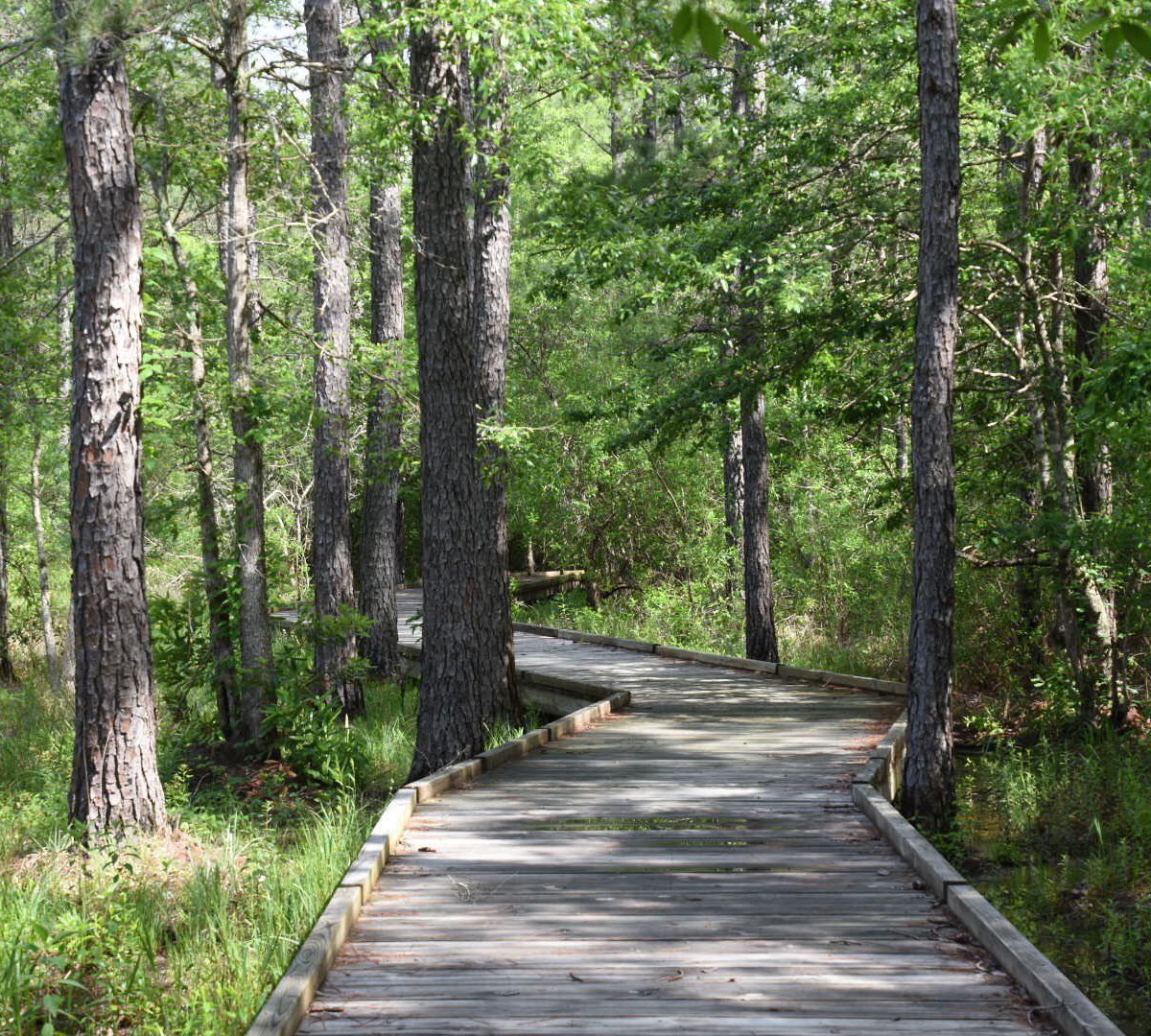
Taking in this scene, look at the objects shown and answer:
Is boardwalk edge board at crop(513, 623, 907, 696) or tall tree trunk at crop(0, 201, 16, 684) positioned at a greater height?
tall tree trunk at crop(0, 201, 16, 684)

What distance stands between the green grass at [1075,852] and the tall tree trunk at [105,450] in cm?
519

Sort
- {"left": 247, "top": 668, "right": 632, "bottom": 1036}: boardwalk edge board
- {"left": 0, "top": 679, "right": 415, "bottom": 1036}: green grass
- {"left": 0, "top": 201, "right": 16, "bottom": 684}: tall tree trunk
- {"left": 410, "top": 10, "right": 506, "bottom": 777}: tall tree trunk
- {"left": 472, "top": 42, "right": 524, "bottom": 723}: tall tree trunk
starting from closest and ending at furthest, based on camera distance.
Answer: {"left": 247, "top": 668, "right": 632, "bottom": 1036}: boardwalk edge board, {"left": 0, "top": 679, "right": 415, "bottom": 1036}: green grass, {"left": 410, "top": 10, "right": 506, "bottom": 777}: tall tree trunk, {"left": 472, "top": 42, "right": 524, "bottom": 723}: tall tree trunk, {"left": 0, "top": 201, "right": 16, "bottom": 684}: tall tree trunk

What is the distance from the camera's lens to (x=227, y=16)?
29.9 feet

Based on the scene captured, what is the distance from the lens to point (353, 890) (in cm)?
475

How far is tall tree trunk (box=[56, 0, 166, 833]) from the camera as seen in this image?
22.9 feet

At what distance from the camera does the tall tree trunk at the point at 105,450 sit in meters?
6.98

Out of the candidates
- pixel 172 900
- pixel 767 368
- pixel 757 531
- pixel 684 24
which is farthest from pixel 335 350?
pixel 684 24

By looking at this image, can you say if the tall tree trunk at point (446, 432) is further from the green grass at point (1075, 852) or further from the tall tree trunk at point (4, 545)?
the tall tree trunk at point (4, 545)

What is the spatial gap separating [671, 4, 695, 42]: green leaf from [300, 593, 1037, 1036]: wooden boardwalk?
2.83 meters

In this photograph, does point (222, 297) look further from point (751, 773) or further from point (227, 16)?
point (751, 773)

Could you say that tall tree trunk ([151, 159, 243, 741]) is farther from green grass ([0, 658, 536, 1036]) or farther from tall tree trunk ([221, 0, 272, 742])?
green grass ([0, 658, 536, 1036])

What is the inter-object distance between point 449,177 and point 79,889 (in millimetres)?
5333

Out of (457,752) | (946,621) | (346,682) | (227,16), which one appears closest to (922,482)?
(946,621)

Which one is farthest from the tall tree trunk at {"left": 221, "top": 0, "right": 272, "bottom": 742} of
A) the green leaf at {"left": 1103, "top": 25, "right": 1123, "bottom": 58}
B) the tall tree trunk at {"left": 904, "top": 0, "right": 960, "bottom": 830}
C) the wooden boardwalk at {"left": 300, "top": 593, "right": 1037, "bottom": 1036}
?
the green leaf at {"left": 1103, "top": 25, "right": 1123, "bottom": 58}
